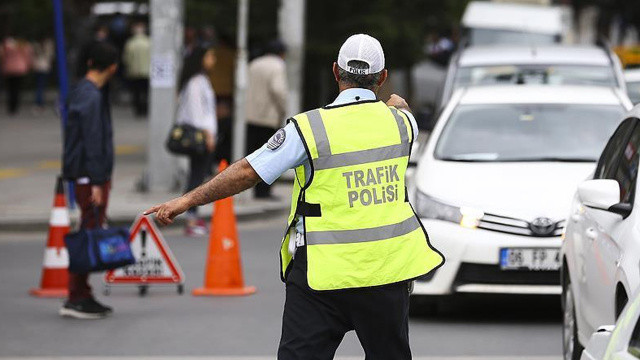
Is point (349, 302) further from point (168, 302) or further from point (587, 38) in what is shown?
point (587, 38)

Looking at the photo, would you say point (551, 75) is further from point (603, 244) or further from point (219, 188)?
point (219, 188)

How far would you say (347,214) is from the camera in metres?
5.88

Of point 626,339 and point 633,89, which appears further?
point 633,89

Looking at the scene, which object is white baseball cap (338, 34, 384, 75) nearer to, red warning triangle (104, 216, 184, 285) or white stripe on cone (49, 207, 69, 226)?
red warning triangle (104, 216, 184, 285)

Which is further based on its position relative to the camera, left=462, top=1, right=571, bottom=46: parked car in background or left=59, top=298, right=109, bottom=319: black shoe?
left=462, top=1, right=571, bottom=46: parked car in background

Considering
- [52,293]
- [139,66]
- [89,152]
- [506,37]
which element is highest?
[89,152]

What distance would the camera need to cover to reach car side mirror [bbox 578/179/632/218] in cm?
734

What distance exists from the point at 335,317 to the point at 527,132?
229 inches

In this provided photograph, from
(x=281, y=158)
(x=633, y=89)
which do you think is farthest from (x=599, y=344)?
(x=633, y=89)

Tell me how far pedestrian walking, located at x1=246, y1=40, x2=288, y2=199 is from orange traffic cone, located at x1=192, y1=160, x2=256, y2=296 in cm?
625

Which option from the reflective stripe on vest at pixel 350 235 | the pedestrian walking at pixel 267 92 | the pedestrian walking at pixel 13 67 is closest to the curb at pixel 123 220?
the pedestrian walking at pixel 267 92

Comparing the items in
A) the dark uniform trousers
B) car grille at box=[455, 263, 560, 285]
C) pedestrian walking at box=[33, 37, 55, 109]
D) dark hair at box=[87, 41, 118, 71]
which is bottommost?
pedestrian walking at box=[33, 37, 55, 109]

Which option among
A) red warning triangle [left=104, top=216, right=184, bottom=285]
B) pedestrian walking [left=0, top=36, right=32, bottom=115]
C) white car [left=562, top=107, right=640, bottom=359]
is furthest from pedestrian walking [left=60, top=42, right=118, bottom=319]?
pedestrian walking [left=0, top=36, right=32, bottom=115]

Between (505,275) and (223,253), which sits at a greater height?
(505,275)
